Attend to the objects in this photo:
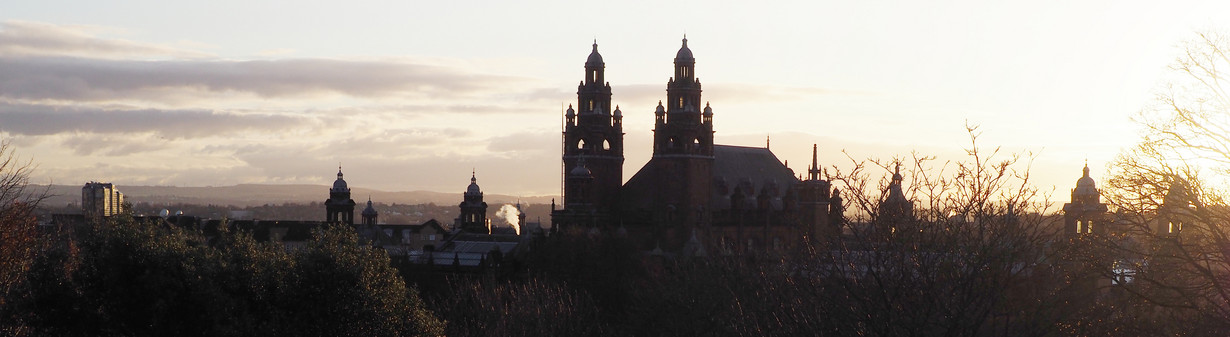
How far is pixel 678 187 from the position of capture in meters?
107

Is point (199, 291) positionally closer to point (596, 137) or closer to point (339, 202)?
point (596, 137)

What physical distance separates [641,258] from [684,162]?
9815 mm

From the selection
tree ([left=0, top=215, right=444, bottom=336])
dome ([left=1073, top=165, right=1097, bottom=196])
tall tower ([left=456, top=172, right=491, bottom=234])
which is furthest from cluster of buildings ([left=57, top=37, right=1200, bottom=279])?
tree ([left=0, top=215, right=444, bottom=336])

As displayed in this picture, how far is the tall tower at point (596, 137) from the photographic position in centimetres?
11000

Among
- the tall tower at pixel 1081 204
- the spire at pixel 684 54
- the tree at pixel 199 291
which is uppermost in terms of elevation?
the spire at pixel 684 54

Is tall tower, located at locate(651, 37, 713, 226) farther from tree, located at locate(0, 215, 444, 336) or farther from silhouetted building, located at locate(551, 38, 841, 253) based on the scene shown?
tree, located at locate(0, 215, 444, 336)

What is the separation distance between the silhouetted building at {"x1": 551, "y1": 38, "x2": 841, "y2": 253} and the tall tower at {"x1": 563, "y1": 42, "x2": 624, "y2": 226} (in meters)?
0.08

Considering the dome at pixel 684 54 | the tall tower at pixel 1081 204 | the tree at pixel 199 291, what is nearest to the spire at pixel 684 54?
the dome at pixel 684 54

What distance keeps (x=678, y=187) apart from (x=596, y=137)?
27.4ft

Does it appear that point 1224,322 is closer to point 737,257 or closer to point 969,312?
point 969,312

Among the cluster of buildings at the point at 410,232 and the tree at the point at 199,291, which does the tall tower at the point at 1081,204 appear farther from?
the tree at the point at 199,291

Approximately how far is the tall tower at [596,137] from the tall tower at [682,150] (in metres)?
5.13

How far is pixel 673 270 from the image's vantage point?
91688 millimetres

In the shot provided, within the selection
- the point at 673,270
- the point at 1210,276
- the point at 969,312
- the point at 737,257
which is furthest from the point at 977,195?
the point at 673,270
